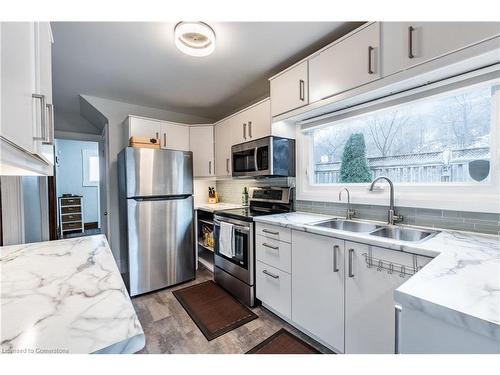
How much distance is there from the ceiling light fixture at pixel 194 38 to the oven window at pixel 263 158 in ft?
3.31

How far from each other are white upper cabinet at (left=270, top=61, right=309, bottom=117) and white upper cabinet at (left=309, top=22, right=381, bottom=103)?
7cm

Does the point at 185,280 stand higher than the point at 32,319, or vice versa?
the point at 32,319

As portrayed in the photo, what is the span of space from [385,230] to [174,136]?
2.75m

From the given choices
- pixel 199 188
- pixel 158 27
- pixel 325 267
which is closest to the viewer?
pixel 325 267

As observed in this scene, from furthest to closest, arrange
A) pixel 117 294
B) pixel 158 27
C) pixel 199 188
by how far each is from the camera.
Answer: pixel 199 188 < pixel 158 27 < pixel 117 294

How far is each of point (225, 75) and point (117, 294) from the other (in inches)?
90.5

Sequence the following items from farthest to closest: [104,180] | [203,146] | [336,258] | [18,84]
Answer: [104,180] → [203,146] → [336,258] → [18,84]

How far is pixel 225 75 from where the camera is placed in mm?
2389

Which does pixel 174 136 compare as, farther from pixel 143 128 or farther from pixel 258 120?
pixel 258 120

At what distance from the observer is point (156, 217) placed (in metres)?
2.55

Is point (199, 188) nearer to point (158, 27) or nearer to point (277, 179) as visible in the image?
point (277, 179)

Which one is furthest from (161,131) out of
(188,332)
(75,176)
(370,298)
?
(75,176)

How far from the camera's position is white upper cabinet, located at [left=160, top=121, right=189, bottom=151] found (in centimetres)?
302
